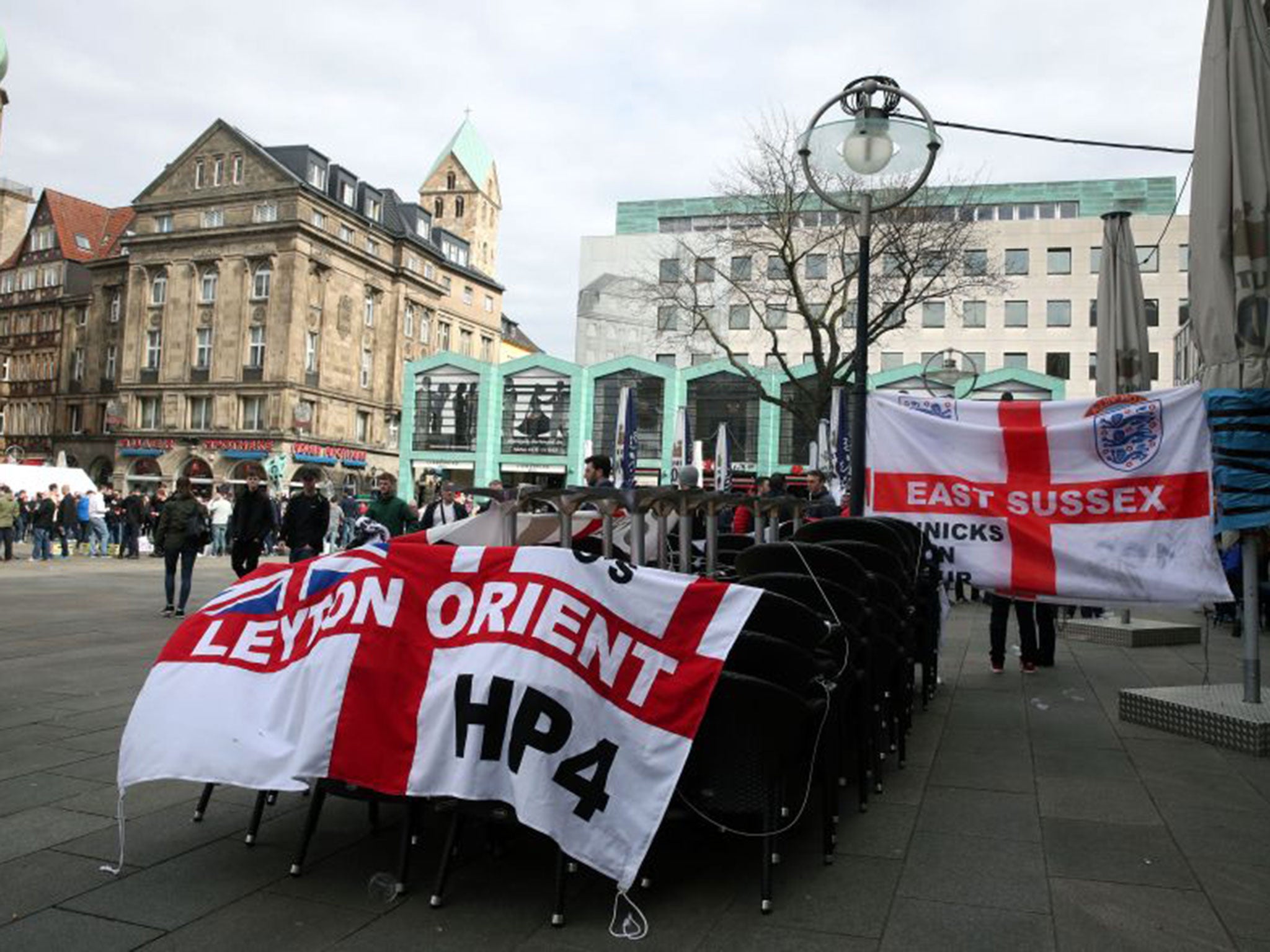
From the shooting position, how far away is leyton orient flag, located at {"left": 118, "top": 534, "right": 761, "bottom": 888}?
3.64m

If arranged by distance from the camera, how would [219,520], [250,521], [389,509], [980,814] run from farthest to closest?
[219,520] → [250,521] → [389,509] → [980,814]

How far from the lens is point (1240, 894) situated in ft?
12.3

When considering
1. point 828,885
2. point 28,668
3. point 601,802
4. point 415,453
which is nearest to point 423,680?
point 601,802

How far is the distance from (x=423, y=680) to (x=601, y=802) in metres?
0.86

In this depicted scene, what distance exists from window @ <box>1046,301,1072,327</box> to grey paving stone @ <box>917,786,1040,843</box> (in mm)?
64415

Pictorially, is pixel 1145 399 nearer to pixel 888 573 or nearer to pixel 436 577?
pixel 888 573

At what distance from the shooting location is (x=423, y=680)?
3912 millimetres

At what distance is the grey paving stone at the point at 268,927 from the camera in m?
3.29

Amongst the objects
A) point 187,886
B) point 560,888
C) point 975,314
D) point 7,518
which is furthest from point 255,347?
point 560,888

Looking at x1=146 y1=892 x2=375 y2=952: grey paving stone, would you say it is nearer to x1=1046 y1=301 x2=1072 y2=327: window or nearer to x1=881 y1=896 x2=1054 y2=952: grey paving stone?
x1=881 y1=896 x2=1054 y2=952: grey paving stone

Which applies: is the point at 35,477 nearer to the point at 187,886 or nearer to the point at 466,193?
the point at 187,886

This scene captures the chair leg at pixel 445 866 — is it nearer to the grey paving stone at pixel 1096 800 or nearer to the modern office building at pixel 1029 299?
the grey paving stone at pixel 1096 800

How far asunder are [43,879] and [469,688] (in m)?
1.81

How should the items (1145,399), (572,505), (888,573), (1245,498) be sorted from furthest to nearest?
(1145,399)
(1245,498)
(888,573)
(572,505)
